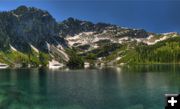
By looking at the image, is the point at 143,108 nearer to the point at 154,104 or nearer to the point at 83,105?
the point at 154,104

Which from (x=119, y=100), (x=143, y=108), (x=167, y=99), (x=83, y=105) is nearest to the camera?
(x=167, y=99)

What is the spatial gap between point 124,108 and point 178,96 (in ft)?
198

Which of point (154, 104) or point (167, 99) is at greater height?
point (167, 99)

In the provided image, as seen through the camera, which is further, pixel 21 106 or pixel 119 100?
pixel 119 100

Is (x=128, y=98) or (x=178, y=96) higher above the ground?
(x=178, y=96)

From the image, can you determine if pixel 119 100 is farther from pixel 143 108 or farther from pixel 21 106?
pixel 21 106

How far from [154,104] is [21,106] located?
29103 millimetres

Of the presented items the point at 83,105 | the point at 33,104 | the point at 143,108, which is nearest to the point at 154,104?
the point at 143,108

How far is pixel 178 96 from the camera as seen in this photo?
38.0 ft

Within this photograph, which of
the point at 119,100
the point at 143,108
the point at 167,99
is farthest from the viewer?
the point at 119,100

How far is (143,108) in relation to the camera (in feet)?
230

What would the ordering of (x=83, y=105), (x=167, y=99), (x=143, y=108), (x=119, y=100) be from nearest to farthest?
(x=167, y=99) → (x=143, y=108) → (x=83, y=105) → (x=119, y=100)

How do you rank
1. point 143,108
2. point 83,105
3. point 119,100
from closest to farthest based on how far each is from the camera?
point 143,108 < point 83,105 < point 119,100

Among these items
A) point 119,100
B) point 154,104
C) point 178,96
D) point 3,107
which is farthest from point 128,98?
point 178,96
